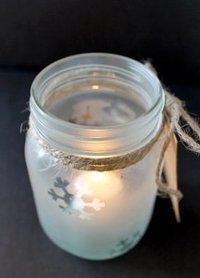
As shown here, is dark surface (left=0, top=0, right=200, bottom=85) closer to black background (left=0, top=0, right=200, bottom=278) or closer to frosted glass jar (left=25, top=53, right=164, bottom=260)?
black background (left=0, top=0, right=200, bottom=278)

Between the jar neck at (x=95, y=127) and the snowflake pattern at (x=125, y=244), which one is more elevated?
the jar neck at (x=95, y=127)

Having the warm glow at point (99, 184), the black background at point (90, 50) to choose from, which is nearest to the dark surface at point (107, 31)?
the black background at point (90, 50)

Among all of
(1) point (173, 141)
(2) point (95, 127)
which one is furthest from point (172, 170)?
(2) point (95, 127)

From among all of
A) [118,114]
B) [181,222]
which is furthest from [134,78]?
[181,222]

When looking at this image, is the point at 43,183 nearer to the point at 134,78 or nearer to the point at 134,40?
the point at 134,78

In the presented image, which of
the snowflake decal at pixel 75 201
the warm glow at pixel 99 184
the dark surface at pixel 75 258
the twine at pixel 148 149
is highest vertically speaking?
the twine at pixel 148 149

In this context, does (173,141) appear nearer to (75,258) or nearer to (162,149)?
(162,149)

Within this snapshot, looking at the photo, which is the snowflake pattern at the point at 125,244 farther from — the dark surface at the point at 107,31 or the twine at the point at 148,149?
the dark surface at the point at 107,31
